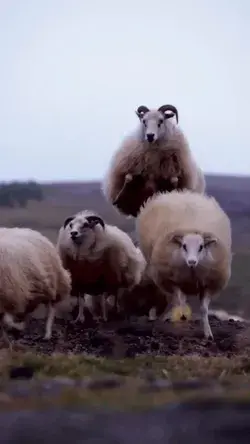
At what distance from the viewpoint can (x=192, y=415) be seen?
3.02 m

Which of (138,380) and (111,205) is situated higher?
(138,380)

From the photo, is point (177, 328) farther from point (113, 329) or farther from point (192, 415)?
point (192, 415)

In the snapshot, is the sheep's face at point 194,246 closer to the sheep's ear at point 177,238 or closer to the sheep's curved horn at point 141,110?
the sheep's ear at point 177,238

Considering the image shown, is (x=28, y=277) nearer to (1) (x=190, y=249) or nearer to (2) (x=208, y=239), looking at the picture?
(1) (x=190, y=249)

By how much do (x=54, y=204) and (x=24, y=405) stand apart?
10.5 m

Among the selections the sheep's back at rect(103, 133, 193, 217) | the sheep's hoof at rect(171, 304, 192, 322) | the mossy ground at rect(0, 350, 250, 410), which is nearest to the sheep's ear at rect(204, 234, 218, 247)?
the sheep's hoof at rect(171, 304, 192, 322)

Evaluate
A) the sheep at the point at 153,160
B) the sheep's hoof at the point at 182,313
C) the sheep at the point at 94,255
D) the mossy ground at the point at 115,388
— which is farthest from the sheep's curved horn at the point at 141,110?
the mossy ground at the point at 115,388

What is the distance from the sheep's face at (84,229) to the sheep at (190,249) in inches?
28.8

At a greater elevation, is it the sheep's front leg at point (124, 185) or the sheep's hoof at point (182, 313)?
the sheep's front leg at point (124, 185)

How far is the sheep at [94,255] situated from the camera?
10805 millimetres

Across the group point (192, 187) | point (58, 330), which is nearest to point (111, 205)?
point (192, 187)

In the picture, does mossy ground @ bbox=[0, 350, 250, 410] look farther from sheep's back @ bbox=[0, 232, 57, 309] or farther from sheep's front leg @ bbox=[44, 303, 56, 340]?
sheep's front leg @ bbox=[44, 303, 56, 340]

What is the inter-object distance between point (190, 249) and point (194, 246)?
0.18ft

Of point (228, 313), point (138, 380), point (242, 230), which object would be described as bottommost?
point (228, 313)
